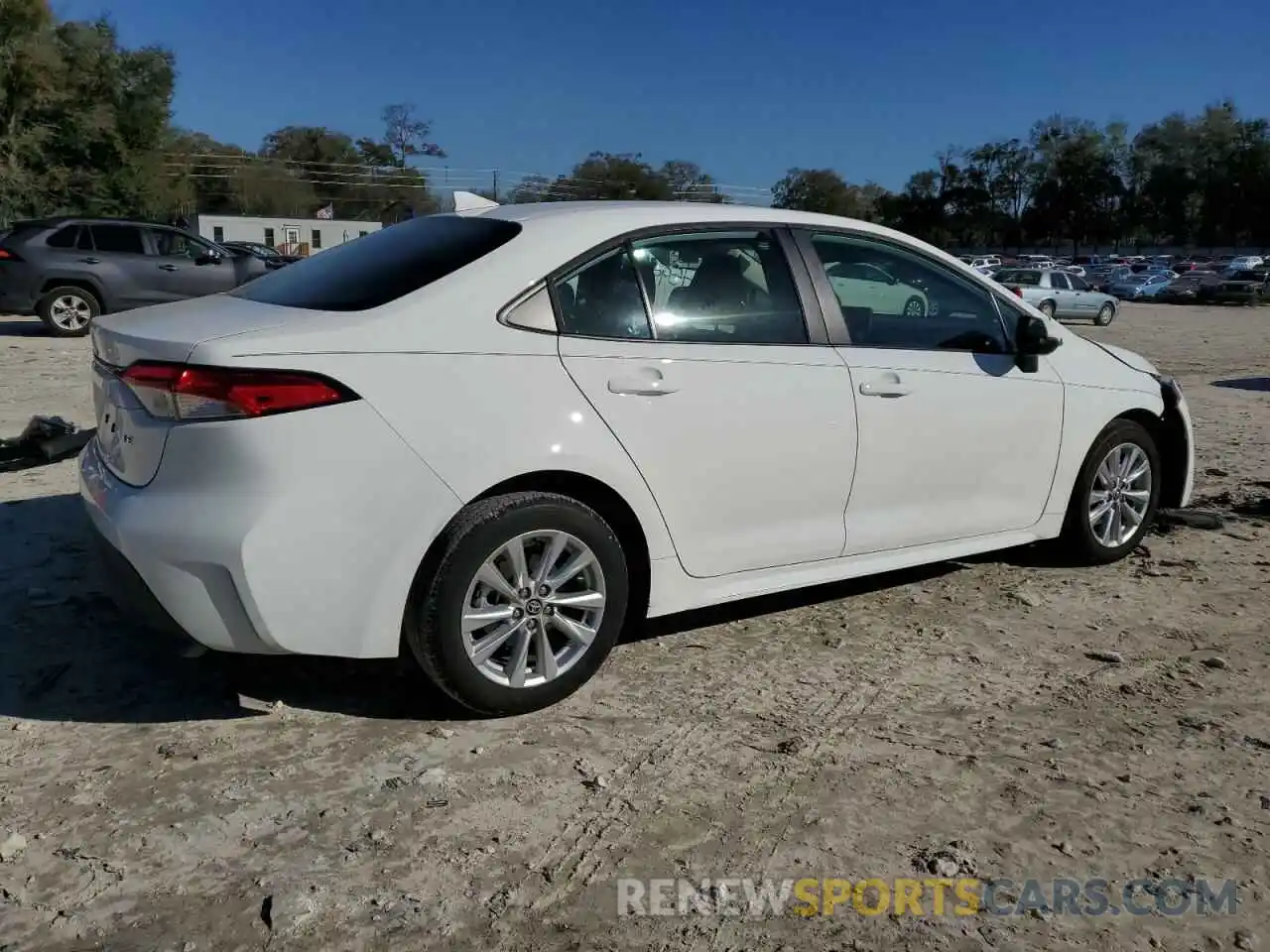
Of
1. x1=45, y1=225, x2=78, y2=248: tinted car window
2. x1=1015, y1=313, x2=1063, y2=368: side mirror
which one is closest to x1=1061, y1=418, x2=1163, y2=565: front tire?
x1=1015, y1=313, x2=1063, y2=368: side mirror

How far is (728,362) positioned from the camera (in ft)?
12.6

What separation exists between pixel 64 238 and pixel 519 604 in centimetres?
1461

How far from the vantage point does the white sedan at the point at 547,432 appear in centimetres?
313

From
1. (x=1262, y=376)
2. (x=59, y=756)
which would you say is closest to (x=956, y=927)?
(x=59, y=756)

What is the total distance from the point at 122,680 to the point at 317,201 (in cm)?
8546

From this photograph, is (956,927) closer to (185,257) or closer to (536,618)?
(536,618)

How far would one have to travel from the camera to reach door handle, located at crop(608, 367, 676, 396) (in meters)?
3.59

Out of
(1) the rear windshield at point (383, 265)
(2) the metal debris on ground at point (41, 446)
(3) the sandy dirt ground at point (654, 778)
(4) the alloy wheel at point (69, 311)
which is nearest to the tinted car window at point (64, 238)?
(4) the alloy wheel at point (69, 311)

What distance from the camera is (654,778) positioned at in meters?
3.22

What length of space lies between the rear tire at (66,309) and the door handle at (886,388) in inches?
551

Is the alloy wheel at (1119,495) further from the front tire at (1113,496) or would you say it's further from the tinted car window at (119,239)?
the tinted car window at (119,239)

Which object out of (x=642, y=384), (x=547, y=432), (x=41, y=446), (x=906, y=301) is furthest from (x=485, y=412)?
(x=41, y=446)

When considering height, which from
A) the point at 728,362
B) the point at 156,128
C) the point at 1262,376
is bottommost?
the point at 1262,376

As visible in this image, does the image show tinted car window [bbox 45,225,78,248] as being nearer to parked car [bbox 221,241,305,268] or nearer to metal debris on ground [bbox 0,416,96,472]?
parked car [bbox 221,241,305,268]
